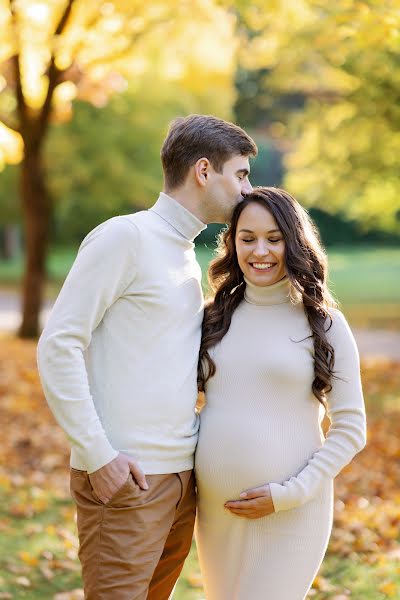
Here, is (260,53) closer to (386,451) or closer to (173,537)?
(386,451)

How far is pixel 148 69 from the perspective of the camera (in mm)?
26281

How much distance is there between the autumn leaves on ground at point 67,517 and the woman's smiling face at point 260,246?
2.42 metres

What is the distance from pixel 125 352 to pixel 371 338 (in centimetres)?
1426

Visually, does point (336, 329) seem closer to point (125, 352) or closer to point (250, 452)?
point (250, 452)

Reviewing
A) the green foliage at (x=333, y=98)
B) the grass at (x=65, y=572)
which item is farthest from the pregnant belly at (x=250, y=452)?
the green foliage at (x=333, y=98)

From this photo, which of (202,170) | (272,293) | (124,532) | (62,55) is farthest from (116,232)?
(62,55)

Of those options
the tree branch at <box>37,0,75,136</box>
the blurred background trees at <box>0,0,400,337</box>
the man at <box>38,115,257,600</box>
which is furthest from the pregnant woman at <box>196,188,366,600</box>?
the tree branch at <box>37,0,75,136</box>

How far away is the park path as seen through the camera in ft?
48.7

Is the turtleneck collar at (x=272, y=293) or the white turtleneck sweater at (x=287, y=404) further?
the turtleneck collar at (x=272, y=293)

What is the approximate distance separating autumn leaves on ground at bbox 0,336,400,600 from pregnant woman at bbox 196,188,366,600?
191 cm

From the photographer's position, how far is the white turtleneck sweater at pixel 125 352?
3.00m

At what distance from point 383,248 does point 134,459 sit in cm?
4223

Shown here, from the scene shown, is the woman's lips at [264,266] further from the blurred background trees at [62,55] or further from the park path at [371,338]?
the park path at [371,338]

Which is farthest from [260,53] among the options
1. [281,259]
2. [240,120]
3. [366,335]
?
[240,120]
